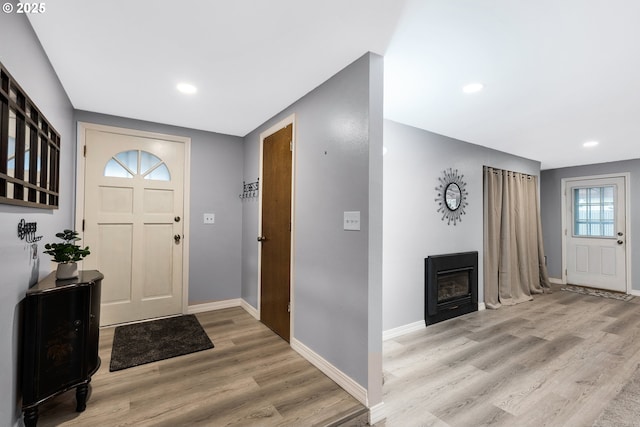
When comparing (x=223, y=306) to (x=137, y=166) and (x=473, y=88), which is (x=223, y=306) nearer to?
(x=137, y=166)

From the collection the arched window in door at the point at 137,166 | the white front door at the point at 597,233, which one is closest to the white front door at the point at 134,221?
the arched window in door at the point at 137,166

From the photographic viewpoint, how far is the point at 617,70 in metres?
2.07

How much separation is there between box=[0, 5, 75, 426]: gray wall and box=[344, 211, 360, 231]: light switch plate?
1.79 metres

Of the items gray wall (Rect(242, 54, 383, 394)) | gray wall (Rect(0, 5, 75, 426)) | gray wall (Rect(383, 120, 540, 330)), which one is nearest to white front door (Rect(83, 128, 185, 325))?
gray wall (Rect(0, 5, 75, 426))

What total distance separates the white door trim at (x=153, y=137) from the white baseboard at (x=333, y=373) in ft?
5.49

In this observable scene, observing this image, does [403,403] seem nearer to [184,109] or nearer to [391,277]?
[391,277]

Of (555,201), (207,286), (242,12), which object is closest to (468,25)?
(242,12)

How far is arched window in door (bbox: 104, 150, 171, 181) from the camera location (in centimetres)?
313

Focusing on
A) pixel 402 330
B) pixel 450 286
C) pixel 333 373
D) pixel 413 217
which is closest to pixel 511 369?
pixel 402 330

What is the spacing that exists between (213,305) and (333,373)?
7.01ft

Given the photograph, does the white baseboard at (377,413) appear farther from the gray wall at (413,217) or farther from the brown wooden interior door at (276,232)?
the gray wall at (413,217)

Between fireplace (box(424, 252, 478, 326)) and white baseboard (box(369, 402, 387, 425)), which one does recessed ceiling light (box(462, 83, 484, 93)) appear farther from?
white baseboard (box(369, 402, 387, 425))

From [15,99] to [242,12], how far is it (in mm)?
1204

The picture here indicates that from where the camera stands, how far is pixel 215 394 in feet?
6.44
